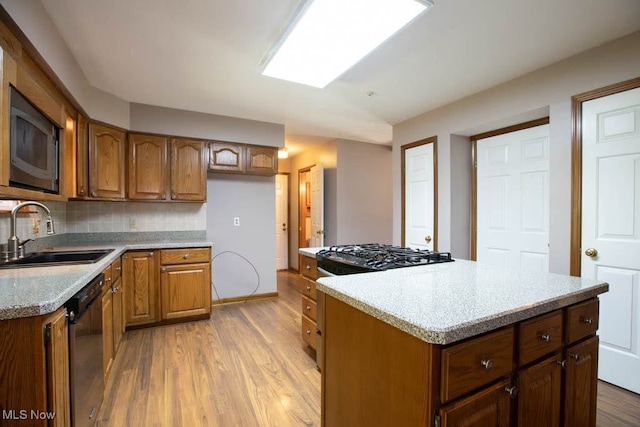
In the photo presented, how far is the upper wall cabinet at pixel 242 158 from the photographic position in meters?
3.59

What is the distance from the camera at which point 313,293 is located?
94.8 inches

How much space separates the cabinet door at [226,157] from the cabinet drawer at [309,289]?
6.09 feet

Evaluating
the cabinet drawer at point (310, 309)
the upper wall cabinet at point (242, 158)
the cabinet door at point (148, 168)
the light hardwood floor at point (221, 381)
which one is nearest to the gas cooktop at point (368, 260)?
the cabinet drawer at point (310, 309)

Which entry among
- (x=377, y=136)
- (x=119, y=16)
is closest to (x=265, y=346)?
(x=119, y=16)

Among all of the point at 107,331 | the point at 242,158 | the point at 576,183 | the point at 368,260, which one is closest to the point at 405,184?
the point at 576,183

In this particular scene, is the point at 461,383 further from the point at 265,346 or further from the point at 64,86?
the point at 64,86

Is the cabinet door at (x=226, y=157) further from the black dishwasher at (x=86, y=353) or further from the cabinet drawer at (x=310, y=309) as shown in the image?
the black dishwasher at (x=86, y=353)

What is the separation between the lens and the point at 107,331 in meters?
1.98

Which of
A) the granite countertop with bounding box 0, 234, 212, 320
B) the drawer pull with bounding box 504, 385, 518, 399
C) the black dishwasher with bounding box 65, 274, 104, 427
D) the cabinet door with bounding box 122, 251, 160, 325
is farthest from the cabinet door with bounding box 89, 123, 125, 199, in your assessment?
the drawer pull with bounding box 504, 385, 518, 399

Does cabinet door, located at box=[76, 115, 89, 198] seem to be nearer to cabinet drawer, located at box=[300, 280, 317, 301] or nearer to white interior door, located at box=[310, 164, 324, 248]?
cabinet drawer, located at box=[300, 280, 317, 301]

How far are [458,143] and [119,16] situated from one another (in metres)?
3.07

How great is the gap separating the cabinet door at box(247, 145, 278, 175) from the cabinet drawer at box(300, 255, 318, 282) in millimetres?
1654

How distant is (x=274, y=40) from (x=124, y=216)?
8.54 feet

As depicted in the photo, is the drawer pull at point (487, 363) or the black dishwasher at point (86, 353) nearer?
the drawer pull at point (487, 363)
